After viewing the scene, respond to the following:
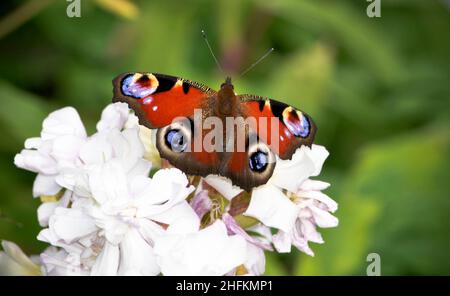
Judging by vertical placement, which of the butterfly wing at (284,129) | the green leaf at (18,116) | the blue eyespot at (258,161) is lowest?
the blue eyespot at (258,161)

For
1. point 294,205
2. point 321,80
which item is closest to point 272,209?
point 294,205

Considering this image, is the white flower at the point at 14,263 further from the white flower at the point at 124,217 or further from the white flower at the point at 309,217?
the white flower at the point at 309,217

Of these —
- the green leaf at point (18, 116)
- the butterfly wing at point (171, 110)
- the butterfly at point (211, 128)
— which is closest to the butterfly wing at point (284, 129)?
the butterfly at point (211, 128)

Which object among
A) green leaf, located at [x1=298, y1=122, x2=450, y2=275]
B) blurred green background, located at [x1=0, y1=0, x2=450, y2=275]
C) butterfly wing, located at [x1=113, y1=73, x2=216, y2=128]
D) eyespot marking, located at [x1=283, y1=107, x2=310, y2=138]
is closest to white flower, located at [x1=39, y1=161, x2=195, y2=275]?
butterfly wing, located at [x1=113, y1=73, x2=216, y2=128]

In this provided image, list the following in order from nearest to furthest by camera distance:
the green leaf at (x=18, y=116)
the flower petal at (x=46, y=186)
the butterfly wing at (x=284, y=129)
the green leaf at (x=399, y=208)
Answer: the butterfly wing at (x=284, y=129)
the flower petal at (x=46, y=186)
the green leaf at (x=399, y=208)
the green leaf at (x=18, y=116)

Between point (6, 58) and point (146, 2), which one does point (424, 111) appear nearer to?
point (146, 2)

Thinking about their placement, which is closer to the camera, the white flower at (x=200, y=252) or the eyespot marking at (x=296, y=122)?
the white flower at (x=200, y=252)
